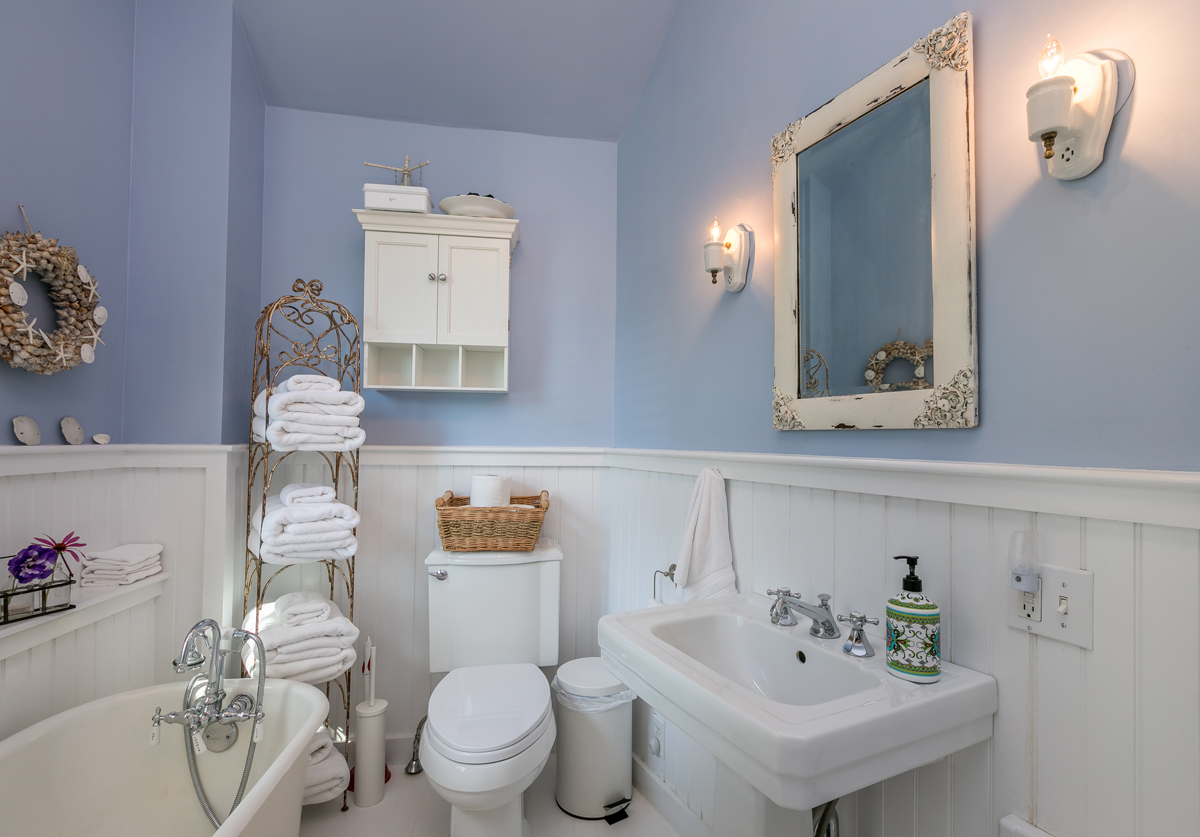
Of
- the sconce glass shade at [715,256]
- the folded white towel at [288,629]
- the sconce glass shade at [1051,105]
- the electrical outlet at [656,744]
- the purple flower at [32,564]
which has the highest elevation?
the sconce glass shade at [715,256]

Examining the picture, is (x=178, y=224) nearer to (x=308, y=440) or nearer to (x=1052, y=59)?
(x=308, y=440)

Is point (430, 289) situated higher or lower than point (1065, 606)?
higher

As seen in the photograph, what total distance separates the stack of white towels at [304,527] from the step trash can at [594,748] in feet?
3.06

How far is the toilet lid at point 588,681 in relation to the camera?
6.44 ft

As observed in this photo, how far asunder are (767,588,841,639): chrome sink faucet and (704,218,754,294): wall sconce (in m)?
0.86

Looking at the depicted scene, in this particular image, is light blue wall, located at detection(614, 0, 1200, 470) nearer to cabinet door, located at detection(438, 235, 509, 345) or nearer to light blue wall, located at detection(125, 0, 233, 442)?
cabinet door, located at detection(438, 235, 509, 345)

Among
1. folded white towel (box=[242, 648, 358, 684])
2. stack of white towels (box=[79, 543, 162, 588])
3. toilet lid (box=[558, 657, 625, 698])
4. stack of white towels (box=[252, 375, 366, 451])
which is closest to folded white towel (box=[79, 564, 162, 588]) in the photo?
stack of white towels (box=[79, 543, 162, 588])

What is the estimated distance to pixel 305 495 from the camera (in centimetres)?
193

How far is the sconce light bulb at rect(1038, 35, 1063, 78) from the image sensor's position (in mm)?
835

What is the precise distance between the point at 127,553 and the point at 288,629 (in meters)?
0.55

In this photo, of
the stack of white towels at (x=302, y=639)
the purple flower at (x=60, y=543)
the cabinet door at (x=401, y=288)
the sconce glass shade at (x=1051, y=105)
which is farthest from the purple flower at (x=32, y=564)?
the sconce glass shade at (x=1051, y=105)

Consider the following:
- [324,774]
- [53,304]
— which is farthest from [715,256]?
[324,774]

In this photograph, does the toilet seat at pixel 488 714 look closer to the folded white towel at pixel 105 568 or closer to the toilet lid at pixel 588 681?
the toilet lid at pixel 588 681

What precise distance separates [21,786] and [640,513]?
1.80m
